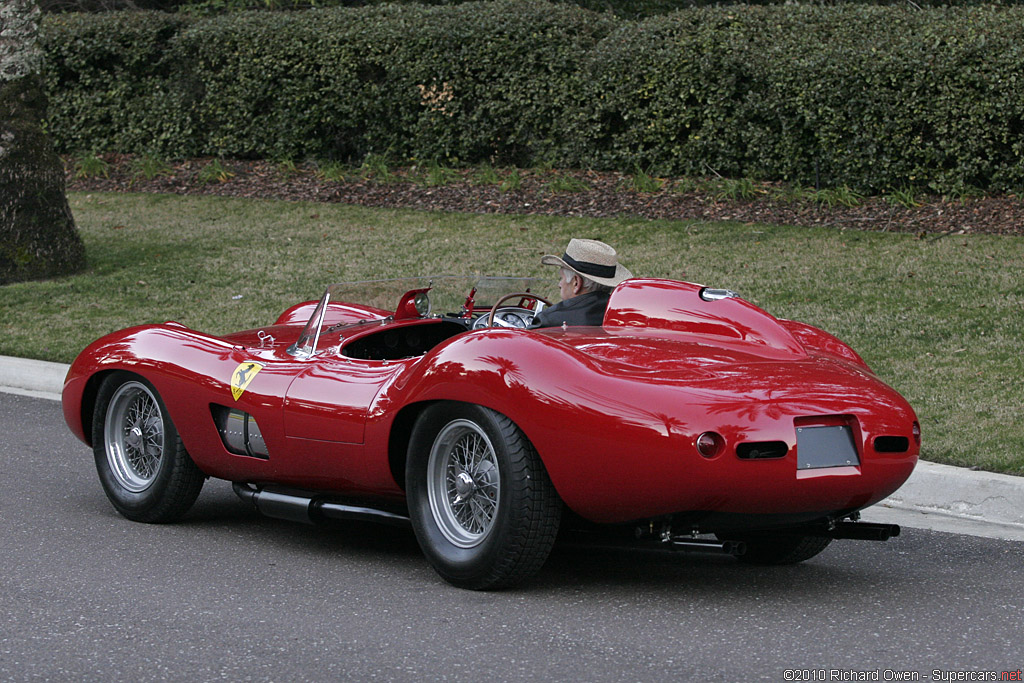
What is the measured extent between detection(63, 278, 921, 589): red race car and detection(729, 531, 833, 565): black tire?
1cm

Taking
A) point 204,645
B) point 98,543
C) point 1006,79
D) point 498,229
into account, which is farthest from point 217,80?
point 204,645

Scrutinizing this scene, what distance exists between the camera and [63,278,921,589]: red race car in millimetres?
4242

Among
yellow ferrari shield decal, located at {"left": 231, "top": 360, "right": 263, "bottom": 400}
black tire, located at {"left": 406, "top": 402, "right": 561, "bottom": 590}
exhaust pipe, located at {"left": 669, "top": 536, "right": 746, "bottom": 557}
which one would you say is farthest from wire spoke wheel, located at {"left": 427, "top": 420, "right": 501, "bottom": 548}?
yellow ferrari shield decal, located at {"left": 231, "top": 360, "right": 263, "bottom": 400}

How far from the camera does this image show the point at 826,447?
429 centimetres

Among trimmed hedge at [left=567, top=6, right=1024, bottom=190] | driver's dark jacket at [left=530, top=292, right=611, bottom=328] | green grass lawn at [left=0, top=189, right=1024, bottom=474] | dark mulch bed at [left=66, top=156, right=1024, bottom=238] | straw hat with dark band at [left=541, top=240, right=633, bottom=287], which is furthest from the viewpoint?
dark mulch bed at [left=66, top=156, right=1024, bottom=238]

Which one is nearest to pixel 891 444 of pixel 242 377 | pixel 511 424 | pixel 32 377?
pixel 511 424

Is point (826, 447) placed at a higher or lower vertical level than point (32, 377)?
higher

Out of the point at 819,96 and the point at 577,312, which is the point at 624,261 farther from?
the point at 577,312

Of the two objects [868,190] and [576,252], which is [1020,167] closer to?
[868,190]

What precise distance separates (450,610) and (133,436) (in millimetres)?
2178

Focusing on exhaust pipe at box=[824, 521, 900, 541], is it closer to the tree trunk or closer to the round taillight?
the round taillight

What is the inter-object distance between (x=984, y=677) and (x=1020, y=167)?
9.28 meters

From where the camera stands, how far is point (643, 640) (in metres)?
4.14

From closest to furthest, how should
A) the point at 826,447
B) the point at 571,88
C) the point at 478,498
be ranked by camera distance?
1. the point at 826,447
2. the point at 478,498
3. the point at 571,88
